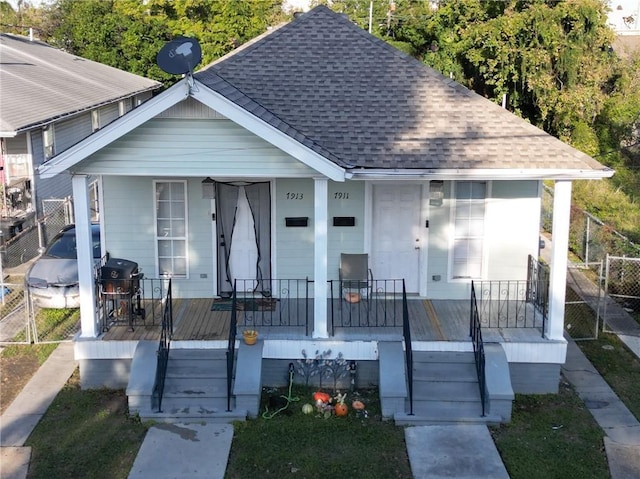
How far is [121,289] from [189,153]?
261 cm

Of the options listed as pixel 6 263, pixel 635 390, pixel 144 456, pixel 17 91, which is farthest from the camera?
pixel 17 91

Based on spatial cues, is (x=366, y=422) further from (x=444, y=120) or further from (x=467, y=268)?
(x=444, y=120)

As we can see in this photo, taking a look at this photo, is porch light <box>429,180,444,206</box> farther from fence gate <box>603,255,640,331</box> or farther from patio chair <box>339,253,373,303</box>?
fence gate <box>603,255,640,331</box>

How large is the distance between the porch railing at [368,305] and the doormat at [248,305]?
1.12 metres

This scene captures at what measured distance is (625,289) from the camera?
15.6 m

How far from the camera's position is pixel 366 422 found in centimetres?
1028

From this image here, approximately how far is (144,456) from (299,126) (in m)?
5.61

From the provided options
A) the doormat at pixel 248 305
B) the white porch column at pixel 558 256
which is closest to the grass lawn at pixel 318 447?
the doormat at pixel 248 305

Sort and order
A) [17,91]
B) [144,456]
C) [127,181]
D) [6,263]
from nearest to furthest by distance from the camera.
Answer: [144,456] → [127,181] → [6,263] → [17,91]

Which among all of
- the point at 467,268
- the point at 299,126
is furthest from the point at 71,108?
the point at 467,268

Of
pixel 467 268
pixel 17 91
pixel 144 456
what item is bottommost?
pixel 144 456

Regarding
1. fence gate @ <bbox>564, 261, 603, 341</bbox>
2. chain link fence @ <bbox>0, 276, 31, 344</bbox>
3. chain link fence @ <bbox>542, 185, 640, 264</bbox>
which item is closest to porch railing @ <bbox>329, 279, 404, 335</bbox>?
fence gate @ <bbox>564, 261, 603, 341</bbox>

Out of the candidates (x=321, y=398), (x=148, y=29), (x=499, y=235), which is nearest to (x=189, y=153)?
(x=321, y=398)

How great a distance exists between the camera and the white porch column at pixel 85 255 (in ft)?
35.7
